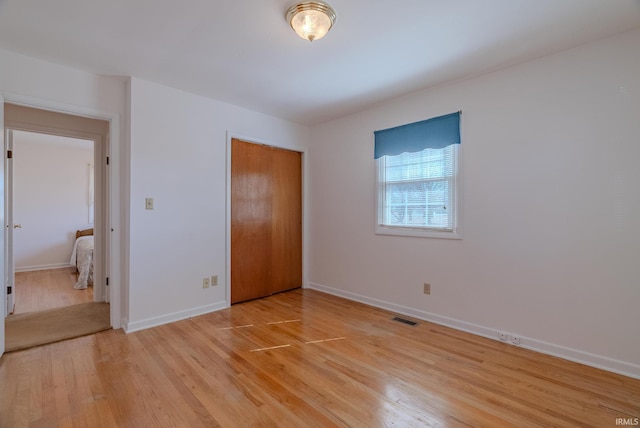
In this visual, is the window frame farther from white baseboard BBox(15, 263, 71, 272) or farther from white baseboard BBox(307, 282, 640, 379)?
white baseboard BBox(15, 263, 71, 272)

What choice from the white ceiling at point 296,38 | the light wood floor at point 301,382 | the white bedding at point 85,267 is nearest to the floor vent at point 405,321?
the light wood floor at point 301,382

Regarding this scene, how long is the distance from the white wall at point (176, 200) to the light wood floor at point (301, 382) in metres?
0.40

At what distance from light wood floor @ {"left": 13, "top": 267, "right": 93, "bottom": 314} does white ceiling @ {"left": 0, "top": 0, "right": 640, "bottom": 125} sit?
2781 millimetres

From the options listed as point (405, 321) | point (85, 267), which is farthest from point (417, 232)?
point (85, 267)

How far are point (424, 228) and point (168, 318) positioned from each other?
283 centimetres

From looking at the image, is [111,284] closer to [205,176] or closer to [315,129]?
[205,176]

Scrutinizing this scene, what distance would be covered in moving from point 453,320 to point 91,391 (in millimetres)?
2962

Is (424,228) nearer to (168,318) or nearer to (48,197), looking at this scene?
(168,318)

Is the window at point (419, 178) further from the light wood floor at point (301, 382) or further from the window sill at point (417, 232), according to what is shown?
the light wood floor at point (301, 382)

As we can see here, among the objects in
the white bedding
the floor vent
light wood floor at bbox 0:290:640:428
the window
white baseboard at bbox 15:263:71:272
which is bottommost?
light wood floor at bbox 0:290:640:428

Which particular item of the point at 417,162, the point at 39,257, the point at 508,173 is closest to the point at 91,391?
the point at 417,162

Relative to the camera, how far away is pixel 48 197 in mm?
5625

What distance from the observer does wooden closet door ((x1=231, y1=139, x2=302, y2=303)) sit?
3.55 metres

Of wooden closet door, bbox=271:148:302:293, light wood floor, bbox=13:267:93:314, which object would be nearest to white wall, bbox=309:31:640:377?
wooden closet door, bbox=271:148:302:293
